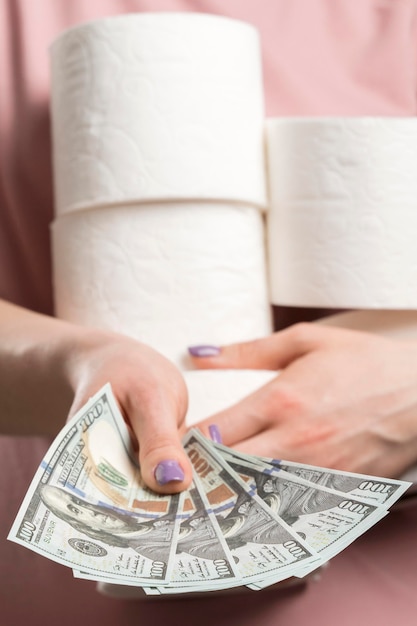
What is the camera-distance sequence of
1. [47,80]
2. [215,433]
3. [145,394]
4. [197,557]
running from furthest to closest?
[47,80] → [215,433] → [145,394] → [197,557]

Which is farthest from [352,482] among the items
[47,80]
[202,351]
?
[47,80]

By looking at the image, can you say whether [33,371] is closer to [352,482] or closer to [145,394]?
[145,394]

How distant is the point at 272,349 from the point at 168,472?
11.9 inches

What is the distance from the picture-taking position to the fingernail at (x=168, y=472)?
0.59 m

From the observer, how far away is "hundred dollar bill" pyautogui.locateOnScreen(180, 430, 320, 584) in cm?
51

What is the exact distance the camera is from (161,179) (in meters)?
0.83

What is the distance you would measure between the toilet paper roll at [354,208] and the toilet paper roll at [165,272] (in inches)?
2.8

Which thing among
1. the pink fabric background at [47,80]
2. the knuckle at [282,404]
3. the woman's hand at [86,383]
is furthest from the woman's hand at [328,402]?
the pink fabric background at [47,80]

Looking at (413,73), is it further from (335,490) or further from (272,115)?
(335,490)

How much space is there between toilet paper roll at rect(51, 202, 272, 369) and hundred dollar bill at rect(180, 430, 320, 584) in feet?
0.60

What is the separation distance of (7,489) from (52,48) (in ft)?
1.62

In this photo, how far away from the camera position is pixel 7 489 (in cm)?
99

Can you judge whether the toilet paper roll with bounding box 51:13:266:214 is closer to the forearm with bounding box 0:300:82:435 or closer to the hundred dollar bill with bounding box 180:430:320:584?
the forearm with bounding box 0:300:82:435

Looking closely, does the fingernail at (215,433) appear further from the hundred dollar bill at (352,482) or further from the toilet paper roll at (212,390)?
the hundred dollar bill at (352,482)
